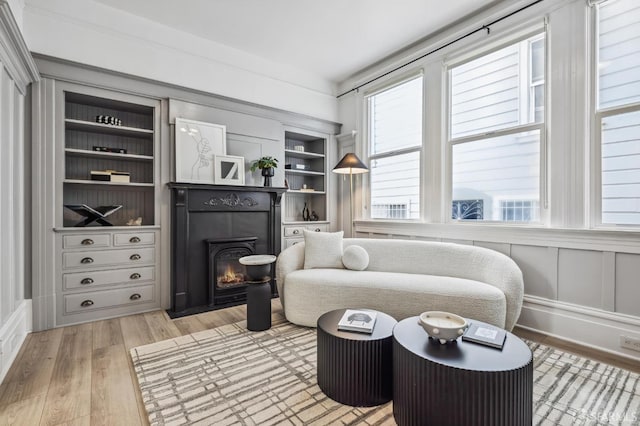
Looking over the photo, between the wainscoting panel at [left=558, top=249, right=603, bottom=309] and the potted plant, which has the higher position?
the potted plant

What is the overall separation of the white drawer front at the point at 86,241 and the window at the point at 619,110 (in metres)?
4.35

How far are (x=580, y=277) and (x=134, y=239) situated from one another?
4.06 metres

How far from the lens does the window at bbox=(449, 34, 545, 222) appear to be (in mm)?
2736

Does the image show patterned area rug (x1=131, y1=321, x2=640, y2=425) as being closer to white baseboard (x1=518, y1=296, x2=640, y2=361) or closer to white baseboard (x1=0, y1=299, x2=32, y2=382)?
white baseboard (x1=518, y1=296, x2=640, y2=361)

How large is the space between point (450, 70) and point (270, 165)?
235 centimetres

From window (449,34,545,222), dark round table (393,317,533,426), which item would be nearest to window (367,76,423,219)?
window (449,34,545,222)

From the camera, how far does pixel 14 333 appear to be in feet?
7.32

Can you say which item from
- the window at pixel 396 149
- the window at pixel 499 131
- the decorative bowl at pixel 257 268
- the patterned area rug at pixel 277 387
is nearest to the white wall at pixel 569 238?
the window at pixel 499 131

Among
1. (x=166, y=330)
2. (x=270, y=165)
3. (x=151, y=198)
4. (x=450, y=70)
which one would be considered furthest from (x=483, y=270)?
(x=151, y=198)

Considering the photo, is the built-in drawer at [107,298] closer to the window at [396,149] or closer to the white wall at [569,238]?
the window at [396,149]

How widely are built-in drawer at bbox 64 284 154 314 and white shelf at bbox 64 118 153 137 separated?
1.62 meters

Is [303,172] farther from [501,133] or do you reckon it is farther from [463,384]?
[463,384]

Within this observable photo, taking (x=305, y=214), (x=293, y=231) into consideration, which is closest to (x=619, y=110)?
(x=293, y=231)

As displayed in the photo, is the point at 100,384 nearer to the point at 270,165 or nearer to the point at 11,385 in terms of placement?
the point at 11,385
